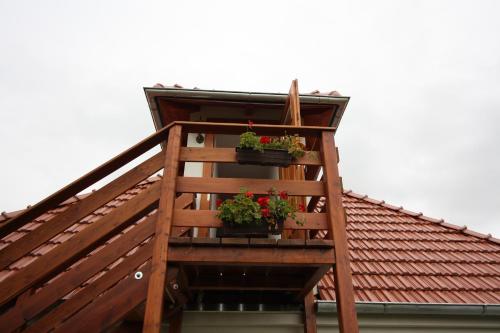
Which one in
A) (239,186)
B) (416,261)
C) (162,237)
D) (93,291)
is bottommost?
(93,291)

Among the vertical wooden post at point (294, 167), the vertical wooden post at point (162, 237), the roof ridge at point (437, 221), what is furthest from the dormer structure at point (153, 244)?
the roof ridge at point (437, 221)

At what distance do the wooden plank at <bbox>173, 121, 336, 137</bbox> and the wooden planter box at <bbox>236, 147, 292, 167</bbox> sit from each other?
29 centimetres

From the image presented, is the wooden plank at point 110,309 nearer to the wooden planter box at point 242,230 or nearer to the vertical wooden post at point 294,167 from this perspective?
the wooden planter box at point 242,230

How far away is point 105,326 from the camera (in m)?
2.40

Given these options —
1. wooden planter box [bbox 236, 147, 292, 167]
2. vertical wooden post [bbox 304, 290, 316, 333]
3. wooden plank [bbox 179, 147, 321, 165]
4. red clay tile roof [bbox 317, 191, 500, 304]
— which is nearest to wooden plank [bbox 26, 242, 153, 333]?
wooden plank [bbox 179, 147, 321, 165]

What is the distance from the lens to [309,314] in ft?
11.8

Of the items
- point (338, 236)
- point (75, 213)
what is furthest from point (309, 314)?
point (75, 213)

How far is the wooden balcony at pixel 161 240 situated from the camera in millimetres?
2434

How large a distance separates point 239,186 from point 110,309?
142 cm

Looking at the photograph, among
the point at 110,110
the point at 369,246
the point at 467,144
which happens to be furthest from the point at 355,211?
the point at 467,144

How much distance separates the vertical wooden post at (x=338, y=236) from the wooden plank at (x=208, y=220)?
152mm

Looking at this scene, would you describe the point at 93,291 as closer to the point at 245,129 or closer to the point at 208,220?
the point at 208,220

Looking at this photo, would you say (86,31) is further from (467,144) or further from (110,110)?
(467,144)

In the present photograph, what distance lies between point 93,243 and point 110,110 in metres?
32.9
